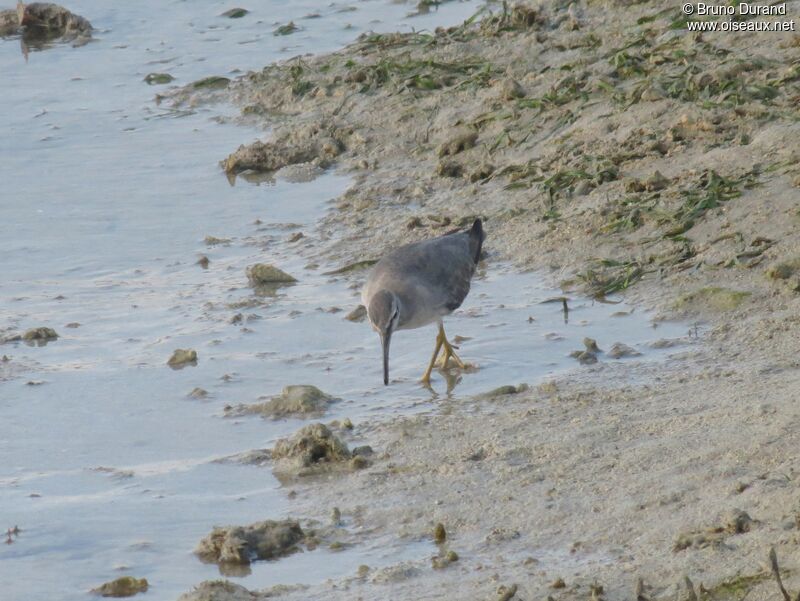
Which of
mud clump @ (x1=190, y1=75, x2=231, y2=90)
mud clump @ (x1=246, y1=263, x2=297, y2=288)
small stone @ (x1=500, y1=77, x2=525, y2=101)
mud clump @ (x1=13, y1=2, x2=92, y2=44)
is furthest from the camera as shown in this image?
mud clump @ (x1=13, y1=2, x2=92, y2=44)

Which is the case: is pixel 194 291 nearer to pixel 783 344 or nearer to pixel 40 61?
pixel 783 344

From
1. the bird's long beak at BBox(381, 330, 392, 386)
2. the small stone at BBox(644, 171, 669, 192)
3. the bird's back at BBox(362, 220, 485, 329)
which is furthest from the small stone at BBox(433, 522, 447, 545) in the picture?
the small stone at BBox(644, 171, 669, 192)

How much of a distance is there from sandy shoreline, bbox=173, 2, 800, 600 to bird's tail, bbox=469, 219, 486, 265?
45 centimetres

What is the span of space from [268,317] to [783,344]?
10.9ft

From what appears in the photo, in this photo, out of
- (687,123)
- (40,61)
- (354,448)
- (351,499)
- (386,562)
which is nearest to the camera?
(386,562)

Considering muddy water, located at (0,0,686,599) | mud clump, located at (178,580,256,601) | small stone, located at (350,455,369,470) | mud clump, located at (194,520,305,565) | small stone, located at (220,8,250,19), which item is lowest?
muddy water, located at (0,0,686,599)

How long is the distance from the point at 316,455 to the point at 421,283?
1814 mm

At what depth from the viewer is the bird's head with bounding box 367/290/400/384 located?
8.14 meters

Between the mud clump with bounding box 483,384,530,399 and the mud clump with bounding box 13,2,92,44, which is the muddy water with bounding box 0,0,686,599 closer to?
the mud clump with bounding box 483,384,530,399

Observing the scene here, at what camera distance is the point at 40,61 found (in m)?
15.8

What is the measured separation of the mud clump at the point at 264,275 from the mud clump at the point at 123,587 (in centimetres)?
394

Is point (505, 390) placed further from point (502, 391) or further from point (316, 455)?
point (316, 455)

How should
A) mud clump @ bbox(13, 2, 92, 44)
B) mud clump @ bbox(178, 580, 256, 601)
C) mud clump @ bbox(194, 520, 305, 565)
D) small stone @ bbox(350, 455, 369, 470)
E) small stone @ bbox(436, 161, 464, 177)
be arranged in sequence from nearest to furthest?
mud clump @ bbox(178, 580, 256, 601)
mud clump @ bbox(194, 520, 305, 565)
small stone @ bbox(350, 455, 369, 470)
small stone @ bbox(436, 161, 464, 177)
mud clump @ bbox(13, 2, 92, 44)

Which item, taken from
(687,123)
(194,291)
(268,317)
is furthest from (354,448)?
(687,123)
